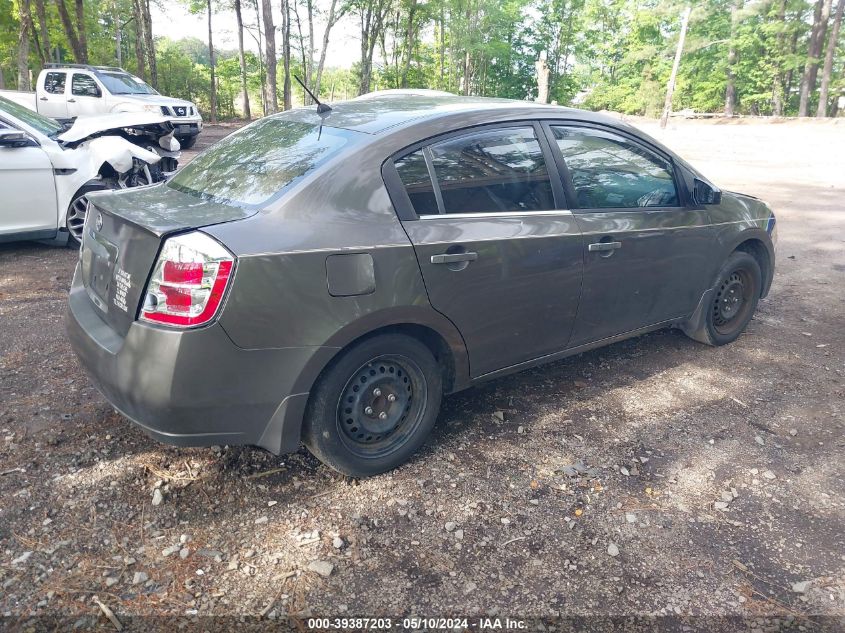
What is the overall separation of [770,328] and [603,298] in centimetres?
244

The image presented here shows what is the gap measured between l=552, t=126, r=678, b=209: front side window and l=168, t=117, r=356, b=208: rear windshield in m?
1.36

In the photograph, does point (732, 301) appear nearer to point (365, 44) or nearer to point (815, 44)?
point (365, 44)

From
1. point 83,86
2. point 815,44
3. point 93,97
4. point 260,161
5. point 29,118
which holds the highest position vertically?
point 815,44

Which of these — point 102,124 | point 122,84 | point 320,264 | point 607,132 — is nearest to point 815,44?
point 122,84

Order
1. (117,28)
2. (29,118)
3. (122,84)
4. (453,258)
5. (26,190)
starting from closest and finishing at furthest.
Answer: (453,258)
(26,190)
(29,118)
(122,84)
(117,28)

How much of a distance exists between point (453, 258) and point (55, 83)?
17.9 m

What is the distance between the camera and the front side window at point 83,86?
16.4m

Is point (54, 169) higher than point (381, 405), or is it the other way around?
point (54, 169)

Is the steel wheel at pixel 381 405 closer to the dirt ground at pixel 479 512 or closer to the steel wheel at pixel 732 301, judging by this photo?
the dirt ground at pixel 479 512

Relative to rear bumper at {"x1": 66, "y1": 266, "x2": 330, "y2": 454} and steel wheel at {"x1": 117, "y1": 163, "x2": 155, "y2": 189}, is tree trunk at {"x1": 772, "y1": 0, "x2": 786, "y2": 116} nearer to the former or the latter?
steel wheel at {"x1": 117, "y1": 163, "x2": 155, "y2": 189}

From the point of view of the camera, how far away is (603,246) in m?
3.64

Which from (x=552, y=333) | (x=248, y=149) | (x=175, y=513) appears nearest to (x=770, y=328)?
(x=552, y=333)

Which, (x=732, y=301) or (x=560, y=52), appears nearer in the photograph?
(x=732, y=301)

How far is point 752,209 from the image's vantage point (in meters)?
4.73
